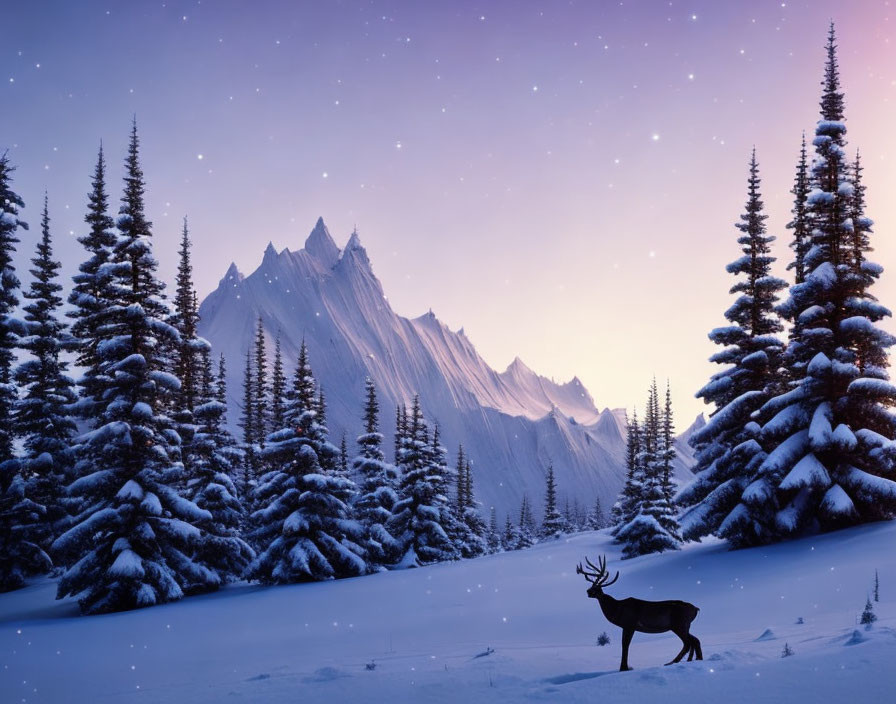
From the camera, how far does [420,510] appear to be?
3431cm

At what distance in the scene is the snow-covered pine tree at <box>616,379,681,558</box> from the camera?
32.0 meters

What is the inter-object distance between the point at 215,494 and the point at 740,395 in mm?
23286

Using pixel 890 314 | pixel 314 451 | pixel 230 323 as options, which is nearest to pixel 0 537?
pixel 314 451

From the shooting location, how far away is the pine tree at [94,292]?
2158cm

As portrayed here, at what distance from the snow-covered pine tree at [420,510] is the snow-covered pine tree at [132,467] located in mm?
13974

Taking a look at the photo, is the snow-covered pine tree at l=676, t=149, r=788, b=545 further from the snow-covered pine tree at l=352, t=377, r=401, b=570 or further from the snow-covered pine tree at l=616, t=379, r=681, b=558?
the snow-covered pine tree at l=352, t=377, r=401, b=570

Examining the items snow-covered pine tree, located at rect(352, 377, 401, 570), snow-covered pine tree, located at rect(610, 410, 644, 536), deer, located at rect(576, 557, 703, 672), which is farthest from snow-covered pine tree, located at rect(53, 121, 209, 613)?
snow-covered pine tree, located at rect(610, 410, 644, 536)

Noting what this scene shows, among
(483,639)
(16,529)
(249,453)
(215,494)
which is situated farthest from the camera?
(249,453)

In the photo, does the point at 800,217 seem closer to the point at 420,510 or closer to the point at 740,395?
the point at 740,395

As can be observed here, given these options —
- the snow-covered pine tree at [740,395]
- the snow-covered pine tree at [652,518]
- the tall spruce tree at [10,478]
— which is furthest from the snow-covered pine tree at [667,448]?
the tall spruce tree at [10,478]

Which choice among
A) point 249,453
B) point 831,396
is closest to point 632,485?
point 831,396

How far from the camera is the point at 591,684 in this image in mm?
5969

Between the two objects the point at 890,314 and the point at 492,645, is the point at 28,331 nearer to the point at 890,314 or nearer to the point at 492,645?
the point at 492,645

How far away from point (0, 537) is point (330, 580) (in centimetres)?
1616
